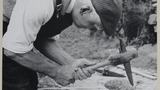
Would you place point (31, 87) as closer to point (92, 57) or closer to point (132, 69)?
point (92, 57)

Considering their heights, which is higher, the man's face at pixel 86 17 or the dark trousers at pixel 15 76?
the man's face at pixel 86 17

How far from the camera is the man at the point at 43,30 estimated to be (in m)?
3.38

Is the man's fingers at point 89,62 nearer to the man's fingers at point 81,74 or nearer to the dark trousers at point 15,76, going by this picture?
the man's fingers at point 81,74

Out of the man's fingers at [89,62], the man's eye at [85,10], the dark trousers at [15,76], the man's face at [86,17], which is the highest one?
the man's eye at [85,10]

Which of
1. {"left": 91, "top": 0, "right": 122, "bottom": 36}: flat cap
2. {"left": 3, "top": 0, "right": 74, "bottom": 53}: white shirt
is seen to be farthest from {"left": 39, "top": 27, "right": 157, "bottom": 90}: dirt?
{"left": 3, "top": 0, "right": 74, "bottom": 53}: white shirt

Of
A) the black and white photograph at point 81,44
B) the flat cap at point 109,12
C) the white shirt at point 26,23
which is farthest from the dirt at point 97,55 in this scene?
the white shirt at point 26,23

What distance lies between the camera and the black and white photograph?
3.38 m

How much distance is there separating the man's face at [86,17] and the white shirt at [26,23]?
0.20 m

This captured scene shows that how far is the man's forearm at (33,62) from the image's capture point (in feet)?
11.1

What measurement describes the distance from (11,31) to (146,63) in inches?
41.7

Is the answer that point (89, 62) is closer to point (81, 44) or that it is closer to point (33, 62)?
point (81, 44)

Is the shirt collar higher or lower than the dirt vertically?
higher

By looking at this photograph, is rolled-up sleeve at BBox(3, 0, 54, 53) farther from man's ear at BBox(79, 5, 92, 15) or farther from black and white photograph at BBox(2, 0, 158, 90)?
man's ear at BBox(79, 5, 92, 15)

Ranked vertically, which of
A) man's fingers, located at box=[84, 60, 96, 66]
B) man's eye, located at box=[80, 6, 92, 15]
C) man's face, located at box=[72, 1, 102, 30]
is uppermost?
man's eye, located at box=[80, 6, 92, 15]
